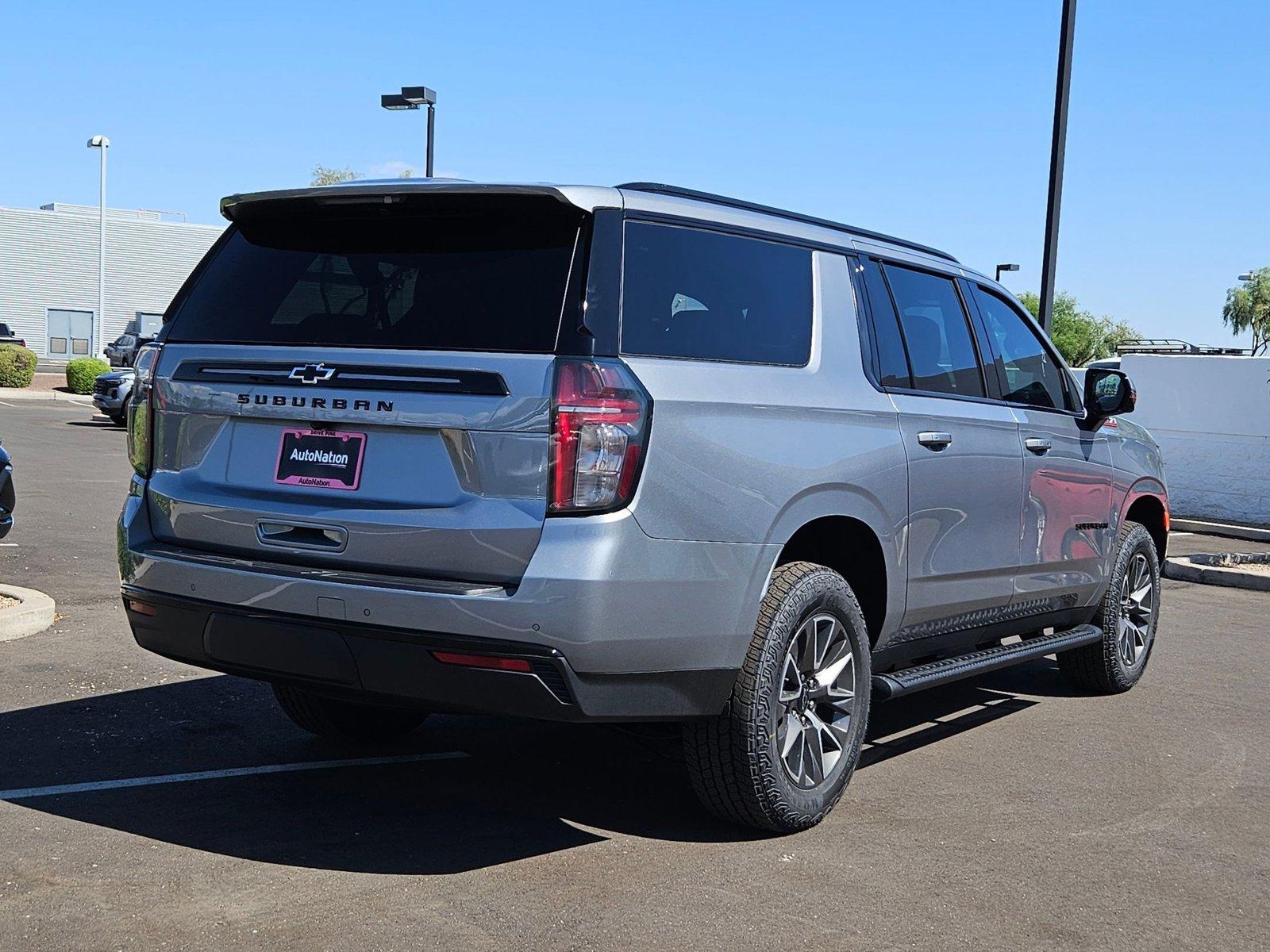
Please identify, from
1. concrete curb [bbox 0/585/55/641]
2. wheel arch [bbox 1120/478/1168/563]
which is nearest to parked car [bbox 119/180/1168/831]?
wheel arch [bbox 1120/478/1168/563]

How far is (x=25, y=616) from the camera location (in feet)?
24.5

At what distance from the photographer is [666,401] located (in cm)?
421

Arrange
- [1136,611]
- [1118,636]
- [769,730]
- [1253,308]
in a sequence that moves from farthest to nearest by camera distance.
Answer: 1. [1253,308]
2. [1136,611]
3. [1118,636]
4. [769,730]

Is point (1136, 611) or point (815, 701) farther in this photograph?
point (1136, 611)

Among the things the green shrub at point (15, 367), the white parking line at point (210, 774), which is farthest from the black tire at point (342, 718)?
the green shrub at point (15, 367)

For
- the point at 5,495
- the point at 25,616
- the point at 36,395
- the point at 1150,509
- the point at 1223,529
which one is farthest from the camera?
the point at 36,395

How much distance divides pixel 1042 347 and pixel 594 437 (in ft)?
11.8

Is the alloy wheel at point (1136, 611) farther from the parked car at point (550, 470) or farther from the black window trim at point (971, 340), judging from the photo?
the parked car at point (550, 470)

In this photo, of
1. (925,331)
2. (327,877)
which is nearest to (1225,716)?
(925,331)

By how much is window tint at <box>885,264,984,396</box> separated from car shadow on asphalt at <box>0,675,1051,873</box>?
1.61 m

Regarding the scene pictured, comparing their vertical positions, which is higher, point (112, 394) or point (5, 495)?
point (5, 495)

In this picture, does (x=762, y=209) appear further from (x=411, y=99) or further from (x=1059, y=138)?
(x=411, y=99)

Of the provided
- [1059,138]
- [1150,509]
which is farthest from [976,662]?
[1059,138]

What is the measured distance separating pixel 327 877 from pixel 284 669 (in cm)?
63
